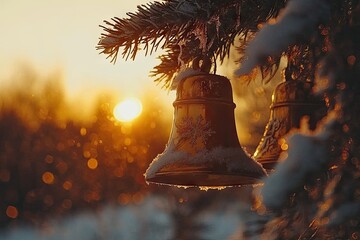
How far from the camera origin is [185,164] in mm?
2451

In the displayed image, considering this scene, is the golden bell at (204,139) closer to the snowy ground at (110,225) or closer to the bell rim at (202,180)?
the bell rim at (202,180)

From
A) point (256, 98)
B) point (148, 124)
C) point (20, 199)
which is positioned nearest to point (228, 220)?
point (148, 124)

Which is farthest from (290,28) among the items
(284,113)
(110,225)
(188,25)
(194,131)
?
(110,225)

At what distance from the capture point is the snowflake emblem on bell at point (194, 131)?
8.25 feet

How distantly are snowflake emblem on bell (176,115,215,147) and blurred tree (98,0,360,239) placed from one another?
0.82 feet

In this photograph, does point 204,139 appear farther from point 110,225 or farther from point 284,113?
point 110,225

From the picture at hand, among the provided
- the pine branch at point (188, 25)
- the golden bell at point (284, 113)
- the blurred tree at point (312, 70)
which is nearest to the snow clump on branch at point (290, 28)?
the blurred tree at point (312, 70)

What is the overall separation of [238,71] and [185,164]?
0.61 m

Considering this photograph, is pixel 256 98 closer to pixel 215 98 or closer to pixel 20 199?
pixel 215 98

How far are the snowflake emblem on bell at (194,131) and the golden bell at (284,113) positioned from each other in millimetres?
229

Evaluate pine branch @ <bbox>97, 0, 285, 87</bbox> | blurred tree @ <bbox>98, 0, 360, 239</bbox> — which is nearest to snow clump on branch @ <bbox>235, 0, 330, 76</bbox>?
blurred tree @ <bbox>98, 0, 360, 239</bbox>

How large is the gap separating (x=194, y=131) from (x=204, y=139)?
5 centimetres

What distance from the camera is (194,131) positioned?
8.33ft

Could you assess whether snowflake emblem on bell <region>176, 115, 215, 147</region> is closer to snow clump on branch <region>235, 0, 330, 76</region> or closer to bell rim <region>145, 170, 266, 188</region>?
bell rim <region>145, 170, 266, 188</region>
